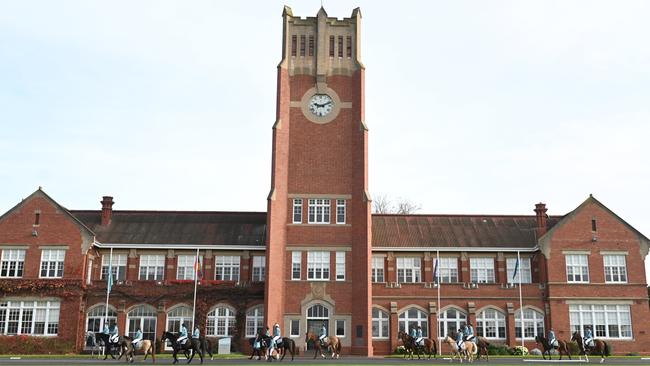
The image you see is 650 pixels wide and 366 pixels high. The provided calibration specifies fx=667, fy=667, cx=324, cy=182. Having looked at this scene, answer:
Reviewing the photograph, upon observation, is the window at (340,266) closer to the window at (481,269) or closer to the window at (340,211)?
the window at (340,211)

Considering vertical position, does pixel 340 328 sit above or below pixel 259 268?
below

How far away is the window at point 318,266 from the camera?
43062 mm

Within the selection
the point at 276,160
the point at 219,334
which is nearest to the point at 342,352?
the point at 219,334

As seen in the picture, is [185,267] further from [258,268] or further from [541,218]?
Answer: [541,218]

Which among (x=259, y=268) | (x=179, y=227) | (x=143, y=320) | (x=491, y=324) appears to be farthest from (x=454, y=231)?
(x=143, y=320)

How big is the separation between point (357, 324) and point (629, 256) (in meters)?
19.5

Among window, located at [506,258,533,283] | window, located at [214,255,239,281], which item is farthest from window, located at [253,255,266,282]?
window, located at [506,258,533,283]

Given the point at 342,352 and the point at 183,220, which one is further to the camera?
the point at 183,220

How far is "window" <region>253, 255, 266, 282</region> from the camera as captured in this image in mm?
46331

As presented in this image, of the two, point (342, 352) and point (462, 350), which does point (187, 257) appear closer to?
point (342, 352)

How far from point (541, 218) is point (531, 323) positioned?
7632 millimetres

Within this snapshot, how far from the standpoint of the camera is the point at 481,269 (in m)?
46.9

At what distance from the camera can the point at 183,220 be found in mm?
49656

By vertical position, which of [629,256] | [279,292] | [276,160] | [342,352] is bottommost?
[342,352]
